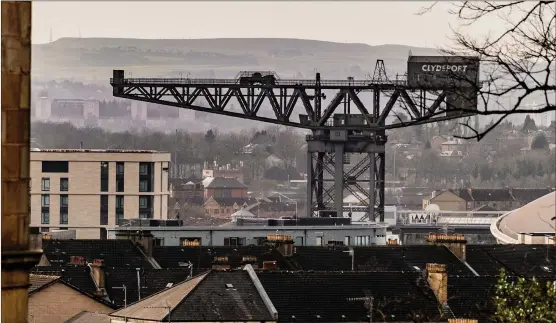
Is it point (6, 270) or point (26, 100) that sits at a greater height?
point (26, 100)

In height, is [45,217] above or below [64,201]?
below

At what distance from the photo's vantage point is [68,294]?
180 feet

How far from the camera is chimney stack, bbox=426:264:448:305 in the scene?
51469 mm

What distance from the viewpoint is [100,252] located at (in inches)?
2707

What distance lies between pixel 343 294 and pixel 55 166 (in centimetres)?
7472

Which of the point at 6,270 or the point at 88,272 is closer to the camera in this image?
the point at 6,270

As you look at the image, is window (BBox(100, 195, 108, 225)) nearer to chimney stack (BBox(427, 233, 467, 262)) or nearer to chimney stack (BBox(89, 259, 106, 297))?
chimney stack (BBox(427, 233, 467, 262))

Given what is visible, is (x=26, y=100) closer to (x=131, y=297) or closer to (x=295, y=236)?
(x=131, y=297)

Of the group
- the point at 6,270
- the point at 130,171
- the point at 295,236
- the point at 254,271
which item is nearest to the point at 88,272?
the point at 254,271

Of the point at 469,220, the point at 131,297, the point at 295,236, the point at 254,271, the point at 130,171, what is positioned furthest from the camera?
the point at 469,220

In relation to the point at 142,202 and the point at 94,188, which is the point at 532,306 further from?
the point at 94,188

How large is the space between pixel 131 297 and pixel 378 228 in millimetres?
36116

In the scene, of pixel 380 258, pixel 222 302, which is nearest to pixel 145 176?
pixel 380 258

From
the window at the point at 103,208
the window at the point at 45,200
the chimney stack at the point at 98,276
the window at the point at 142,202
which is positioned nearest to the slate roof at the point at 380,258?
the chimney stack at the point at 98,276
